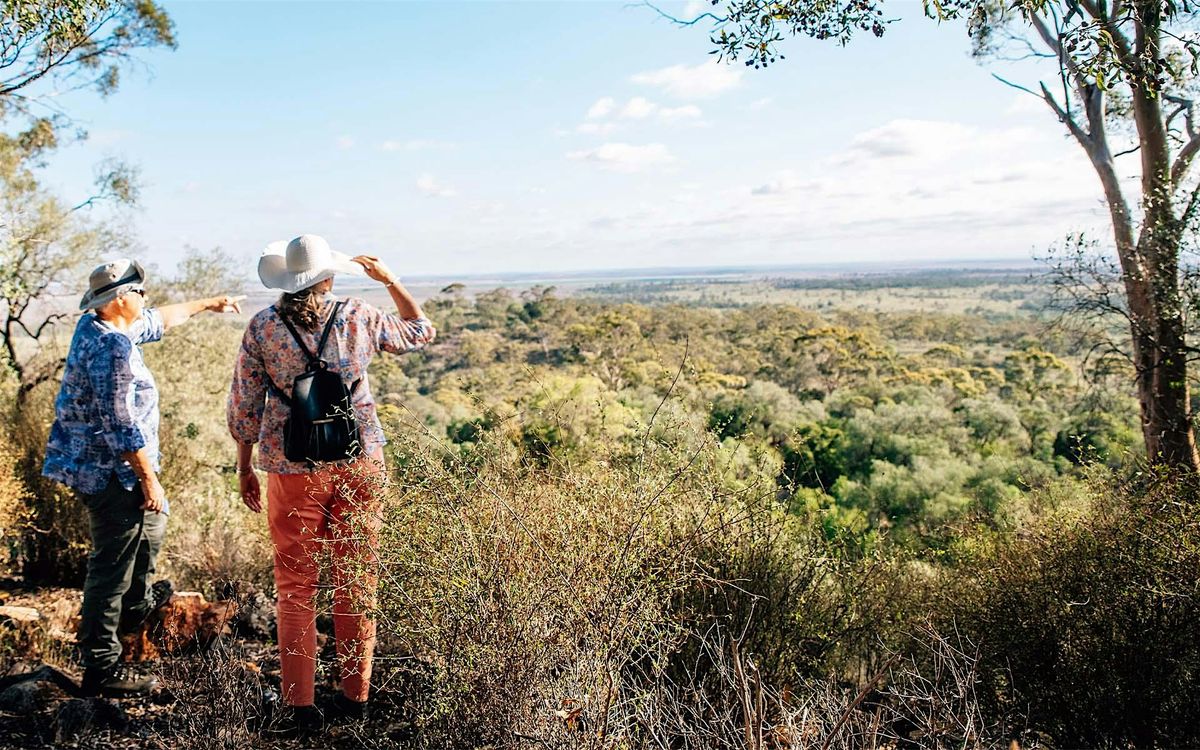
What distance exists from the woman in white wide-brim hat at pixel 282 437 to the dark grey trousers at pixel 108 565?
686mm

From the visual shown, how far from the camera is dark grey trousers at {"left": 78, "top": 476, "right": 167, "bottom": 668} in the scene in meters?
3.05

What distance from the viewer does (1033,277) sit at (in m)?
5.52

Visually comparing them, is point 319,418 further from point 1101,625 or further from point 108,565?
point 1101,625

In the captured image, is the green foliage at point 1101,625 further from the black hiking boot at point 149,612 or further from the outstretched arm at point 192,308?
the black hiking boot at point 149,612

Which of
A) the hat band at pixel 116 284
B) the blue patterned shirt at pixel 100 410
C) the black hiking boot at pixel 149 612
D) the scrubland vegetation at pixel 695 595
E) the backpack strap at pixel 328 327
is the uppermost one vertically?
the hat band at pixel 116 284

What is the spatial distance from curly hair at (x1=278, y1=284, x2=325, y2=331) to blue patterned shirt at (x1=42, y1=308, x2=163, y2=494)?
2.27 ft

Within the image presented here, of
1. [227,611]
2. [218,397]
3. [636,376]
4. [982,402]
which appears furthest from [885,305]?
[227,611]

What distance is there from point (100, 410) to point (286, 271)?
0.93 metres

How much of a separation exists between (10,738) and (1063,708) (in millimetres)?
3594

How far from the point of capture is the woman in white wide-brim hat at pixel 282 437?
105 inches

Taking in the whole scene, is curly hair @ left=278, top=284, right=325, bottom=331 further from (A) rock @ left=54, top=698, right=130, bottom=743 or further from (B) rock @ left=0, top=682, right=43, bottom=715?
(B) rock @ left=0, top=682, right=43, bottom=715

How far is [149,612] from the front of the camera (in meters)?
3.48

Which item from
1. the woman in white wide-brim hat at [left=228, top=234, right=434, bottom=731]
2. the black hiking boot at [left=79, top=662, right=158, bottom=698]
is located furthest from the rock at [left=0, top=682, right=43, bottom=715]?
the woman in white wide-brim hat at [left=228, top=234, right=434, bottom=731]

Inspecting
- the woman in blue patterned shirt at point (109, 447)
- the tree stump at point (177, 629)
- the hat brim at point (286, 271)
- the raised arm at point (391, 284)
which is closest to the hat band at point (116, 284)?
the woman in blue patterned shirt at point (109, 447)
